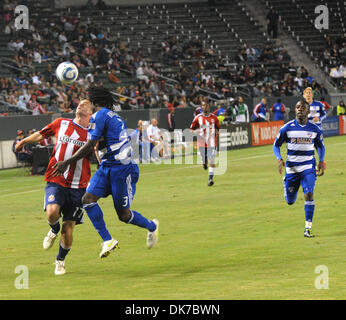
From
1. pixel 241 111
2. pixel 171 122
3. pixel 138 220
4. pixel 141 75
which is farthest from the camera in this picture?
pixel 141 75

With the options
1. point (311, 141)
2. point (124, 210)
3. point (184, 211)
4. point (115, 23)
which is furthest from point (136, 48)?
point (124, 210)

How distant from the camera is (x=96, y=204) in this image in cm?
1180

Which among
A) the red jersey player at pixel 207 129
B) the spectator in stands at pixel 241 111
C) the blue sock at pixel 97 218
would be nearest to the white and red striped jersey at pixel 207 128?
the red jersey player at pixel 207 129

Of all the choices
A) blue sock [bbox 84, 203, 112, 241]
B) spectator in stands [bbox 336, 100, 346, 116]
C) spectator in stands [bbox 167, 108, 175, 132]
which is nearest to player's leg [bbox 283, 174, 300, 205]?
blue sock [bbox 84, 203, 112, 241]

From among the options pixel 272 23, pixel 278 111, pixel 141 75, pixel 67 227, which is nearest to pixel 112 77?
pixel 141 75

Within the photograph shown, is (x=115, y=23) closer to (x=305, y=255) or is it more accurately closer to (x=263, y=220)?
(x=263, y=220)

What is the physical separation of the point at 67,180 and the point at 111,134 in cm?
91

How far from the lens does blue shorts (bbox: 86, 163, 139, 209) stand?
1180 cm

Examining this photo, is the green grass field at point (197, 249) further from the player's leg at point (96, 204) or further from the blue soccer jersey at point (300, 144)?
the blue soccer jersey at point (300, 144)

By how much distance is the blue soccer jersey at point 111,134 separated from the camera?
37.9 feet

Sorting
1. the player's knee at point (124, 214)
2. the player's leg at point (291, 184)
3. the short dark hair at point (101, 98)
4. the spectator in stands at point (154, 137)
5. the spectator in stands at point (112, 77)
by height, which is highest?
the spectator in stands at point (112, 77)

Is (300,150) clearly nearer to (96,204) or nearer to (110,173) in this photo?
(110,173)

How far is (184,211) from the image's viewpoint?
18.6 metres

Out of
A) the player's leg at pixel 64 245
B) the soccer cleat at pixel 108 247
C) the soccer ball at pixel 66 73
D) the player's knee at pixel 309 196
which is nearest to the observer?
the player's leg at pixel 64 245
